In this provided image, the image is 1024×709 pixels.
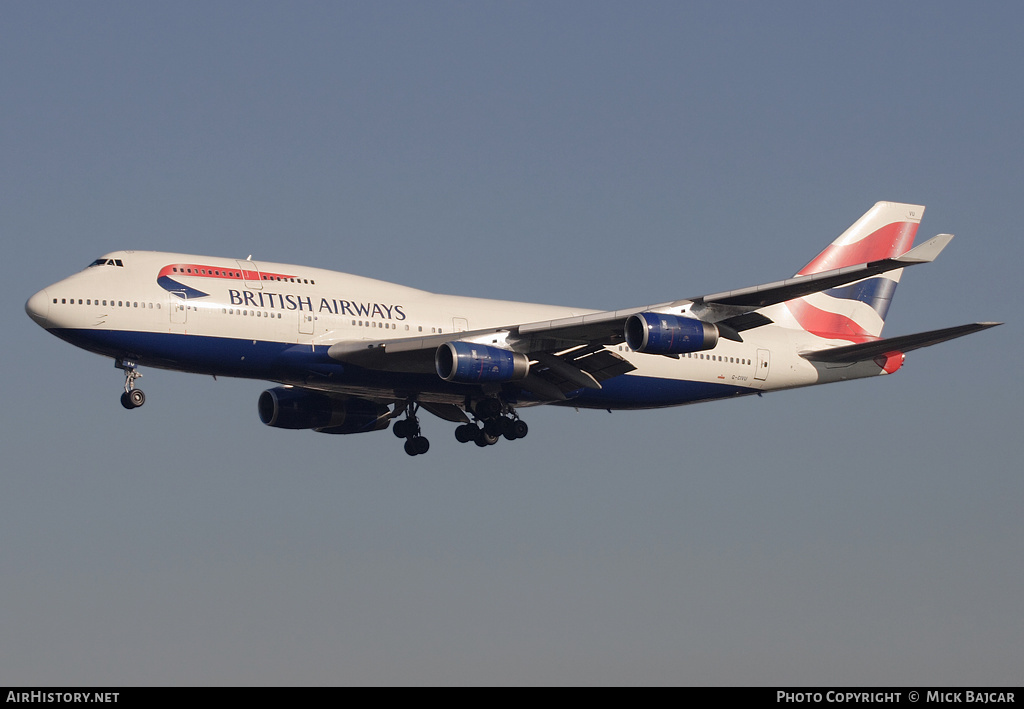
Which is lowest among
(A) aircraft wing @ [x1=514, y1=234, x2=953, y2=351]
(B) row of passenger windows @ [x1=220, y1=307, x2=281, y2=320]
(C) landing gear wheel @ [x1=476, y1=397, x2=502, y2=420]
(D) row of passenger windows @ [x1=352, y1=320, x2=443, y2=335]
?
(C) landing gear wheel @ [x1=476, y1=397, x2=502, y2=420]

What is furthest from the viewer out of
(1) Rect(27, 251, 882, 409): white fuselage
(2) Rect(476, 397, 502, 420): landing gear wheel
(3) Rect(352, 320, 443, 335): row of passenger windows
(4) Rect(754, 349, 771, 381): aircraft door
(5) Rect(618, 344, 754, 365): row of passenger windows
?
(4) Rect(754, 349, 771, 381): aircraft door

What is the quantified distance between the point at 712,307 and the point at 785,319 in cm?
1167

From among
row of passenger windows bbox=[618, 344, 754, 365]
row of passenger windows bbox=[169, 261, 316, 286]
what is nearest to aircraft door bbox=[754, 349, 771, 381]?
row of passenger windows bbox=[618, 344, 754, 365]

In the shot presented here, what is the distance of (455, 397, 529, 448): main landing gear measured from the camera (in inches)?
1774

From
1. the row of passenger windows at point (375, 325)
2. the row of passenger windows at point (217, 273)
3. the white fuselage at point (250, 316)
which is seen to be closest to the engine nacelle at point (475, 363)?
the white fuselage at point (250, 316)

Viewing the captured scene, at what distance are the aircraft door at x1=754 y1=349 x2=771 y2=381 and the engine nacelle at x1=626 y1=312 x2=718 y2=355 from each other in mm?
9740

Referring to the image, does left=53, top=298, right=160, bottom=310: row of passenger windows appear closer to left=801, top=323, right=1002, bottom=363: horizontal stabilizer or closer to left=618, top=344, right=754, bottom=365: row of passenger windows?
left=618, top=344, right=754, bottom=365: row of passenger windows

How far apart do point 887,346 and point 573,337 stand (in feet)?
38.0

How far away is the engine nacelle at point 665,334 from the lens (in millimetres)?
39000

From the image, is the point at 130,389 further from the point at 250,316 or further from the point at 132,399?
the point at 250,316

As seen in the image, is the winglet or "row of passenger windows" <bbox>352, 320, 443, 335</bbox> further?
"row of passenger windows" <bbox>352, 320, 443, 335</bbox>

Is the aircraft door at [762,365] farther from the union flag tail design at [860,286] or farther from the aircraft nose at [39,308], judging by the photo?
the aircraft nose at [39,308]

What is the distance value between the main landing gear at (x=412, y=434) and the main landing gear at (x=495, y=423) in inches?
112
